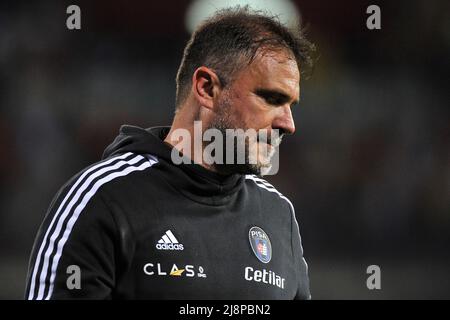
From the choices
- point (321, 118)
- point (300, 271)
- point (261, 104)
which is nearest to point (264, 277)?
point (300, 271)

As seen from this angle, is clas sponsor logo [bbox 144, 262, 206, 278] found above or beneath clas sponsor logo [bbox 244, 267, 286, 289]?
above

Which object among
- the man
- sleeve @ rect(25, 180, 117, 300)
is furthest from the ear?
sleeve @ rect(25, 180, 117, 300)

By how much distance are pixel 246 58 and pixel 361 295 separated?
2619 millimetres

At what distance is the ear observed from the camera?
1854 millimetres

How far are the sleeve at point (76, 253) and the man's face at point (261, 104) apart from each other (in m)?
0.37

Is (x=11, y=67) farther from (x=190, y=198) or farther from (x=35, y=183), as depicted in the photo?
(x=190, y=198)

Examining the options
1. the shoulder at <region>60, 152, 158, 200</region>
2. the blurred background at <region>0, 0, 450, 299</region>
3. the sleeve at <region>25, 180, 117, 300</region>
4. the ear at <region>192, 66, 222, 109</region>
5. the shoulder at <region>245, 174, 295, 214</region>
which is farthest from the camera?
the blurred background at <region>0, 0, 450, 299</region>

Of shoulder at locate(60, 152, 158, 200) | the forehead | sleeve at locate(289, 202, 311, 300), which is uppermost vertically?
the forehead

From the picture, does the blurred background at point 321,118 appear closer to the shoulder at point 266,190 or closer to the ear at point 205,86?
the shoulder at point 266,190

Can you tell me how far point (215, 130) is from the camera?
6.01 ft

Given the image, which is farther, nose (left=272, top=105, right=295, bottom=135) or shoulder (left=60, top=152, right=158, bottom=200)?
nose (left=272, top=105, right=295, bottom=135)

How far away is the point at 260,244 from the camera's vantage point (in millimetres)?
1817

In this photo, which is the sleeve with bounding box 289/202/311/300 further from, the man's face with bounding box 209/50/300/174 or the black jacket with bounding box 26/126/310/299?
the man's face with bounding box 209/50/300/174

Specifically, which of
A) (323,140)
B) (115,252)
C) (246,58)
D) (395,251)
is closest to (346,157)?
(323,140)
